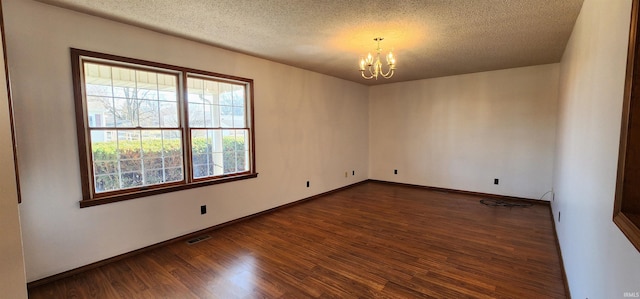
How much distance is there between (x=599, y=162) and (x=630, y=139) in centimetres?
60

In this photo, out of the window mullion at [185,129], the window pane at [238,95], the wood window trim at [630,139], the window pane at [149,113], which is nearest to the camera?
the wood window trim at [630,139]

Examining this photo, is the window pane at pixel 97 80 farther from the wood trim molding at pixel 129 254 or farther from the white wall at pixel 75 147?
the wood trim molding at pixel 129 254

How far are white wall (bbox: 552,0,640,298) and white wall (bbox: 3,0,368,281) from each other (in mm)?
3694

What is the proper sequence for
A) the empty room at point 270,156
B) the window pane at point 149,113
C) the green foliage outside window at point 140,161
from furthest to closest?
the window pane at point 149,113
the green foliage outside window at point 140,161
the empty room at point 270,156

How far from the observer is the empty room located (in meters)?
1.59

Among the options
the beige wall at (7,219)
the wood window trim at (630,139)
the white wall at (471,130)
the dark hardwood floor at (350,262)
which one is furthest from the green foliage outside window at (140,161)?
the white wall at (471,130)

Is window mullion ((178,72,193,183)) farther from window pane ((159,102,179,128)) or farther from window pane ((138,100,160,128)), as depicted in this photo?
window pane ((138,100,160,128))

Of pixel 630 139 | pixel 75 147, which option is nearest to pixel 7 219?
pixel 75 147

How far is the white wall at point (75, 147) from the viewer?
2.31 meters

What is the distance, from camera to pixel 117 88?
2.85m

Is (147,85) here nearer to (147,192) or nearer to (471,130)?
(147,192)

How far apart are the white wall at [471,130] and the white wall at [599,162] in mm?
Answer: 2880

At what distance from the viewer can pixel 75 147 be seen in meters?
2.58

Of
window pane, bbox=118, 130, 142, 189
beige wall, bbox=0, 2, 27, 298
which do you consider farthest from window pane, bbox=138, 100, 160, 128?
beige wall, bbox=0, 2, 27, 298
